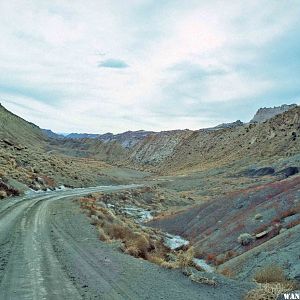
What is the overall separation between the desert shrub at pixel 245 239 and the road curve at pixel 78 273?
9.49 meters

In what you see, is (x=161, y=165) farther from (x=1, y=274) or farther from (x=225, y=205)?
(x=1, y=274)

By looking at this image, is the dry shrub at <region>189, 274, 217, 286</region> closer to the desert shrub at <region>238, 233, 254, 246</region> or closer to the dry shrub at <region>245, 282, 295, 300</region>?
the dry shrub at <region>245, 282, 295, 300</region>

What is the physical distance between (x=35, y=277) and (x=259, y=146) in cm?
10223

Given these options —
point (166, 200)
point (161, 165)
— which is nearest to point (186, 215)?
point (166, 200)

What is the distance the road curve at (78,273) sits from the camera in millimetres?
9312

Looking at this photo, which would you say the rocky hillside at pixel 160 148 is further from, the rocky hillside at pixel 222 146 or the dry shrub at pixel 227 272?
the dry shrub at pixel 227 272

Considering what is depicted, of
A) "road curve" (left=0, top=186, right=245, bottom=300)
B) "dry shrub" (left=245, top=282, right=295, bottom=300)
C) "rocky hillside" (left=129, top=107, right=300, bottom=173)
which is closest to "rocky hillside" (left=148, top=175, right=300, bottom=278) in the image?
"dry shrub" (left=245, top=282, right=295, bottom=300)

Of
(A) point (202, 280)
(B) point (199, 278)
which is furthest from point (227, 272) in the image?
(A) point (202, 280)

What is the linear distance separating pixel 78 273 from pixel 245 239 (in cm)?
1392

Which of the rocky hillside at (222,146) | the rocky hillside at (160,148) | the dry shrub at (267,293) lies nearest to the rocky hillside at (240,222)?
the dry shrub at (267,293)

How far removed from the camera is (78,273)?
10961 mm

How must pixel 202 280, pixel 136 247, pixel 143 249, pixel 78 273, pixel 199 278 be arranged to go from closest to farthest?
1. pixel 78 273
2. pixel 202 280
3. pixel 199 278
4. pixel 136 247
5. pixel 143 249

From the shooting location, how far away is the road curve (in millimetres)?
9312

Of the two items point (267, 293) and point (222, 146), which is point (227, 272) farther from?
point (222, 146)
